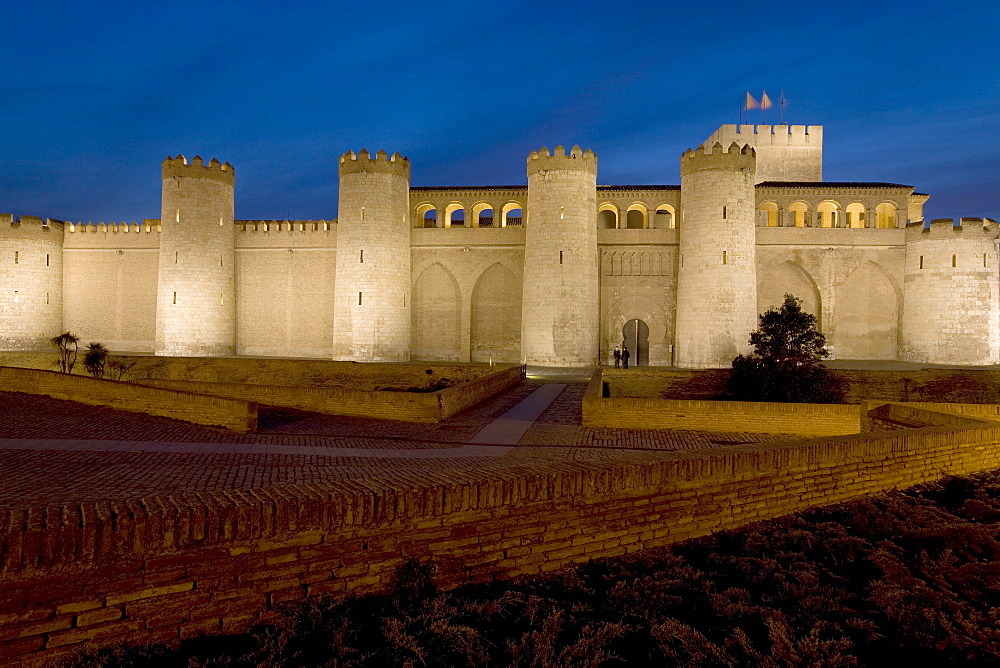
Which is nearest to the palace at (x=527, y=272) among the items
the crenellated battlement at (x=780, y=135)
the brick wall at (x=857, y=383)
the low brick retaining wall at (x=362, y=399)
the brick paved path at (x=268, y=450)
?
the brick wall at (x=857, y=383)

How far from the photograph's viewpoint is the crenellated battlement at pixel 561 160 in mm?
21562

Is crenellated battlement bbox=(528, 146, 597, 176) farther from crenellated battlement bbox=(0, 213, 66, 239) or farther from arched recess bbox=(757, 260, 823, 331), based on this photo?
crenellated battlement bbox=(0, 213, 66, 239)

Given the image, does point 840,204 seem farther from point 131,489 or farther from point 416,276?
point 131,489

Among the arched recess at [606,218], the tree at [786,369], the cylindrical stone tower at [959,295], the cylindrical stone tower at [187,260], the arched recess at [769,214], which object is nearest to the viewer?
the tree at [786,369]

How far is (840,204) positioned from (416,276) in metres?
16.4

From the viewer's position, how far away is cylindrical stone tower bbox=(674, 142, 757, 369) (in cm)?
2095

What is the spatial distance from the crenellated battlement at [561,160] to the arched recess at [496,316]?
4378 mm

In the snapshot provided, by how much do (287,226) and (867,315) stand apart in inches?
892

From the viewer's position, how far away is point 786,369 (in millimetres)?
15539

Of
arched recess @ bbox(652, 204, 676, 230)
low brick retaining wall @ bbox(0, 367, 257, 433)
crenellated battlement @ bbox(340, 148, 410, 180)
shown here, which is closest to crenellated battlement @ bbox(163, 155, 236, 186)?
crenellated battlement @ bbox(340, 148, 410, 180)

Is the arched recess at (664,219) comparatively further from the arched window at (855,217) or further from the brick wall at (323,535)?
the brick wall at (323,535)

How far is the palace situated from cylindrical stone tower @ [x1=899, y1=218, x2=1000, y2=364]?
7 cm

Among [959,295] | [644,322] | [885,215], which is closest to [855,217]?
[885,215]

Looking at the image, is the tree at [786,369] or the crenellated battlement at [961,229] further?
the crenellated battlement at [961,229]
